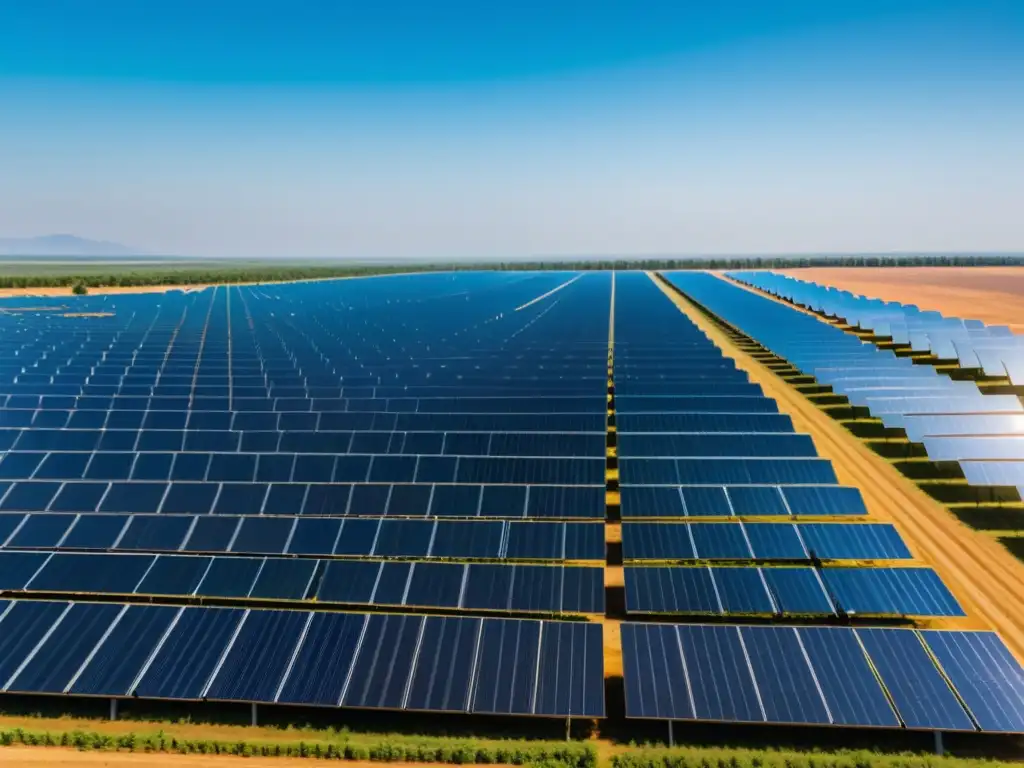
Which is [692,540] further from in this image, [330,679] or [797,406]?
[797,406]

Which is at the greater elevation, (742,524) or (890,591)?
(742,524)

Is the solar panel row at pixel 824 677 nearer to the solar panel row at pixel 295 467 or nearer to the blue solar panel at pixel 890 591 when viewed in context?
the blue solar panel at pixel 890 591

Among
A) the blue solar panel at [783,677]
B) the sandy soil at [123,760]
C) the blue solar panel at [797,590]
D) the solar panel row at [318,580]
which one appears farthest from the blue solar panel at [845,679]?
the sandy soil at [123,760]

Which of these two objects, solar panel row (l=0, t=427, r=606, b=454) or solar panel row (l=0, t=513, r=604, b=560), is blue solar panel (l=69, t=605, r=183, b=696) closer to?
solar panel row (l=0, t=513, r=604, b=560)

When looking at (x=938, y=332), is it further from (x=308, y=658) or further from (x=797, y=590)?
(x=308, y=658)

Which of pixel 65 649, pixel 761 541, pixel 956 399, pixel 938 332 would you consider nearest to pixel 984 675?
pixel 761 541
